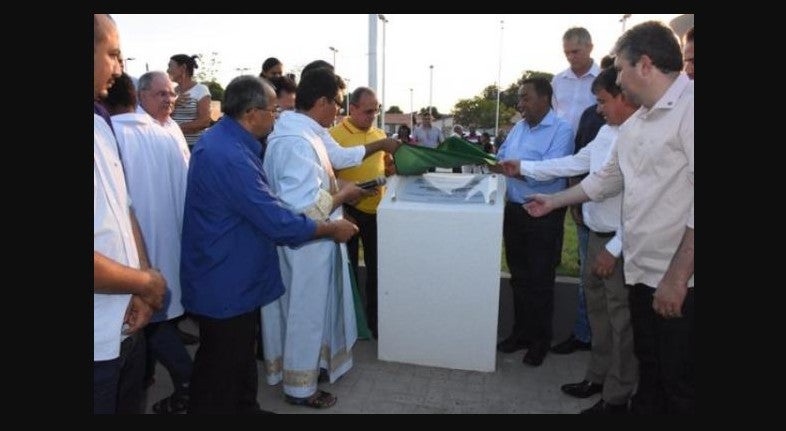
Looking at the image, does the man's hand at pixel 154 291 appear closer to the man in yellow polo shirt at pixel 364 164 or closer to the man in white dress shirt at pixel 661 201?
the man in white dress shirt at pixel 661 201

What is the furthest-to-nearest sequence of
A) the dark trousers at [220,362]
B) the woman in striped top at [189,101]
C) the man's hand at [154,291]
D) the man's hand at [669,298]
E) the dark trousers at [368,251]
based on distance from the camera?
the woman in striped top at [189,101] < the dark trousers at [368,251] < the dark trousers at [220,362] < the man's hand at [669,298] < the man's hand at [154,291]

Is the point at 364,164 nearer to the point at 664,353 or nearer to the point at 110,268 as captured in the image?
the point at 664,353

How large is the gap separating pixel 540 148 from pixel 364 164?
4.35 ft

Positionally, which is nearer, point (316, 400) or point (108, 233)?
point (108, 233)

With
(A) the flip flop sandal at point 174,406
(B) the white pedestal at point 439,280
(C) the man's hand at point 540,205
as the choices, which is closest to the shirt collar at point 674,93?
(C) the man's hand at point 540,205

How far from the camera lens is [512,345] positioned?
14.3ft

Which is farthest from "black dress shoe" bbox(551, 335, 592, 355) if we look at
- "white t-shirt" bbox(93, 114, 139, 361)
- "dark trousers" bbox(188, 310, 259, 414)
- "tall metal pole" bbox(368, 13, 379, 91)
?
"tall metal pole" bbox(368, 13, 379, 91)

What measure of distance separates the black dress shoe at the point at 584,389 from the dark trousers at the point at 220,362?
2.15 meters

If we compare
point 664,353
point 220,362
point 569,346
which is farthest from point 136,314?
point 569,346

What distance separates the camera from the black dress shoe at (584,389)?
3.67 meters

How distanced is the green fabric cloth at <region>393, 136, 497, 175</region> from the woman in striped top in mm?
2320

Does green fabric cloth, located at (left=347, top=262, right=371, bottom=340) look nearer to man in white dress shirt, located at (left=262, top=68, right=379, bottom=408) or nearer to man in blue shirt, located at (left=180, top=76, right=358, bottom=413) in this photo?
man in white dress shirt, located at (left=262, top=68, right=379, bottom=408)

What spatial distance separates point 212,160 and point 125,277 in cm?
93
